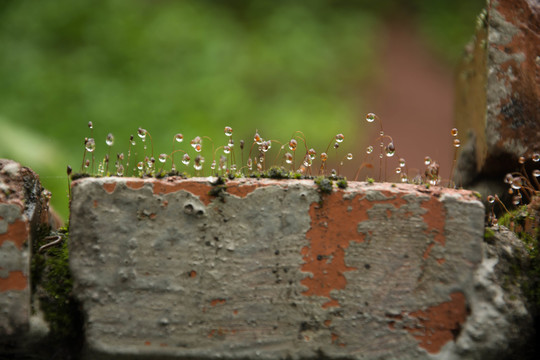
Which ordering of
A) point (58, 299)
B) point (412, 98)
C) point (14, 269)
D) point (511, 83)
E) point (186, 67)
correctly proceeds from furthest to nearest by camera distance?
1. point (412, 98)
2. point (186, 67)
3. point (511, 83)
4. point (58, 299)
5. point (14, 269)

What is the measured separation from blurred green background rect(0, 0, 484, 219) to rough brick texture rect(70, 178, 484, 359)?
2480 millimetres

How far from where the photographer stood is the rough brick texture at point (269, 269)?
1432 millimetres

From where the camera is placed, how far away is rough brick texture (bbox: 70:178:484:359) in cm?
143

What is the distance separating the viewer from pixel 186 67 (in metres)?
4.50

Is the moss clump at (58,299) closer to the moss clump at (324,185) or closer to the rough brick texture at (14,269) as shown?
the rough brick texture at (14,269)

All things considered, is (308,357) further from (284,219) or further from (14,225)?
(14,225)

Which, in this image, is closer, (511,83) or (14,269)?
(14,269)

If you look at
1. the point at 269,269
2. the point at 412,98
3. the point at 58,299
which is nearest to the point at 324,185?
the point at 269,269

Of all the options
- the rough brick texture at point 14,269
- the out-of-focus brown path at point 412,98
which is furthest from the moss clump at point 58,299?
the out-of-focus brown path at point 412,98

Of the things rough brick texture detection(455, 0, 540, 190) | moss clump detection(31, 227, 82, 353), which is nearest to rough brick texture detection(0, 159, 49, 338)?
moss clump detection(31, 227, 82, 353)

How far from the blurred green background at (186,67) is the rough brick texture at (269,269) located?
2480mm

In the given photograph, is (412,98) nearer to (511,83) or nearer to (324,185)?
(511,83)

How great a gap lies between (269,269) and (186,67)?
339cm

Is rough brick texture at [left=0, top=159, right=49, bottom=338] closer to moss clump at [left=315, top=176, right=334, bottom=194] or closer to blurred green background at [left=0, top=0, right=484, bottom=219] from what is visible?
moss clump at [left=315, top=176, right=334, bottom=194]
